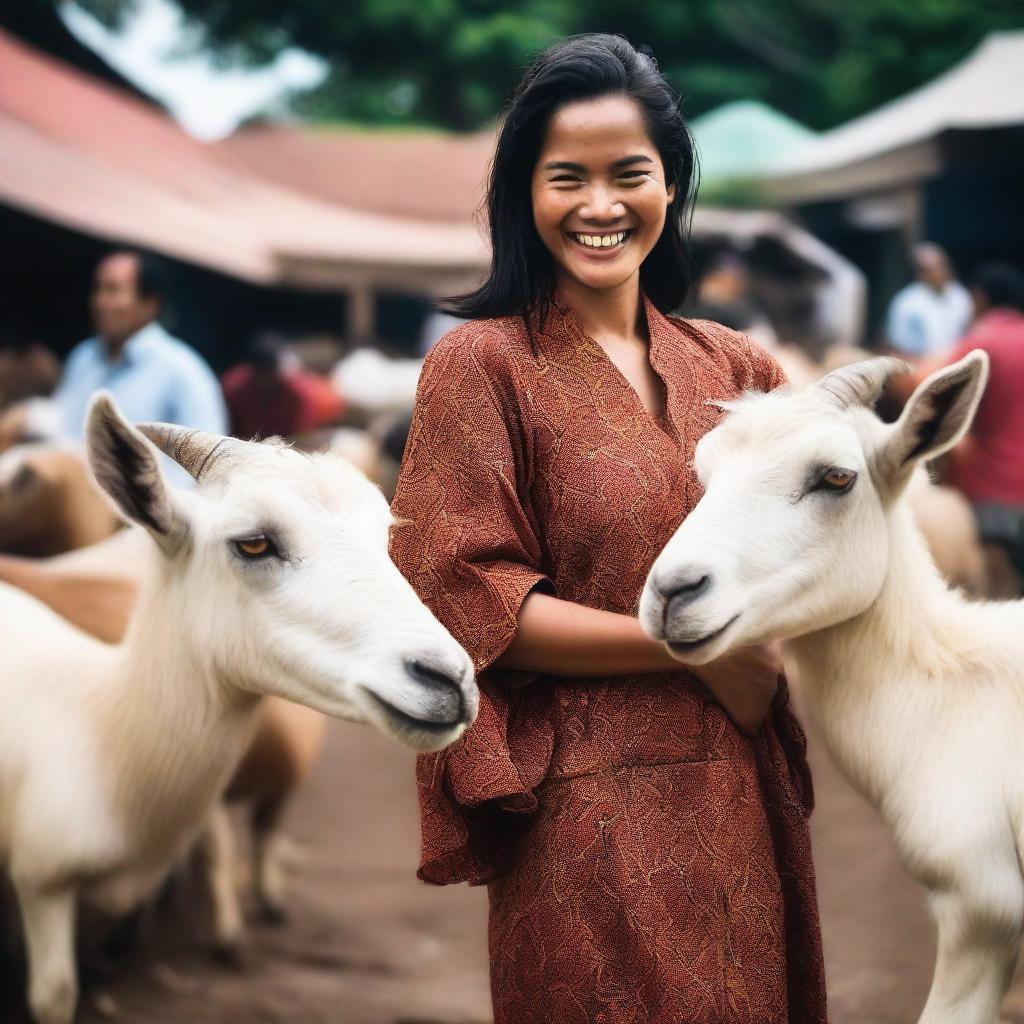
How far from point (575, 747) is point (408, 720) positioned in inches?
11.6

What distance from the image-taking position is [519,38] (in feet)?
79.7

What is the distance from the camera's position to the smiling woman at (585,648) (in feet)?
7.58

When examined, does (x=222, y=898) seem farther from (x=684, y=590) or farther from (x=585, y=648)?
(x=684, y=590)

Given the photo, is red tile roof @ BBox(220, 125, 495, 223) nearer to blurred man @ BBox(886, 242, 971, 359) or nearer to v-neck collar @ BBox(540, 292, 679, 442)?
blurred man @ BBox(886, 242, 971, 359)

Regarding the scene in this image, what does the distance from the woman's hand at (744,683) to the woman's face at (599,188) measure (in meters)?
0.72

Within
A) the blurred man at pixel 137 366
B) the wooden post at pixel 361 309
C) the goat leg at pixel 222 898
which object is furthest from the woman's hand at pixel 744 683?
the wooden post at pixel 361 309

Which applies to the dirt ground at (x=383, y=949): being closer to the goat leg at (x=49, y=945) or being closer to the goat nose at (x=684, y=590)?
the goat leg at (x=49, y=945)

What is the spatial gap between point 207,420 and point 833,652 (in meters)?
3.80

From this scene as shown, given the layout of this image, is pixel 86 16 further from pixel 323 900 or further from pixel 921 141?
pixel 323 900

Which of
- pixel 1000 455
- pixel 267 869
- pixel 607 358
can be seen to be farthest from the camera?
pixel 1000 455

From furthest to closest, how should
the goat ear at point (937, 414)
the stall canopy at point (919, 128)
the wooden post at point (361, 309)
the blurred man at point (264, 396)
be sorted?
the wooden post at point (361, 309) → the stall canopy at point (919, 128) → the blurred man at point (264, 396) → the goat ear at point (937, 414)

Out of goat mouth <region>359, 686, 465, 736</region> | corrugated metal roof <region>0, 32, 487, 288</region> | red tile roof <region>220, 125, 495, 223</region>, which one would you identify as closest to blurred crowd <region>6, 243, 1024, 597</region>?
corrugated metal roof <region>0, 32, 487, 288</region>

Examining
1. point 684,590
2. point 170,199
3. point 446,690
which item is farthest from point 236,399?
point 170,199

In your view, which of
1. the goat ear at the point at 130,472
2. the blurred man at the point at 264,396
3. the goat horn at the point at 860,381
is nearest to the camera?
the goat horn at the point at 860,381
